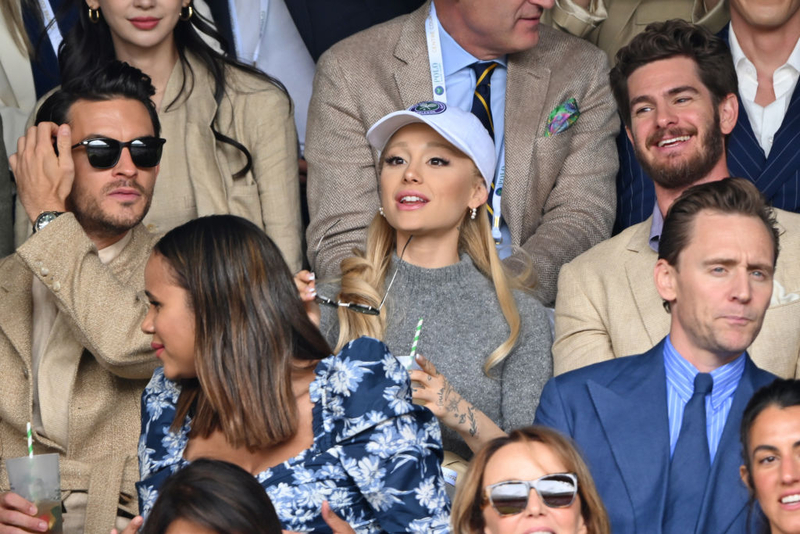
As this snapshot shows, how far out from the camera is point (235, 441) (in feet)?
9.73

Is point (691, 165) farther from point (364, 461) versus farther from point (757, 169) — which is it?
point (364, 461)

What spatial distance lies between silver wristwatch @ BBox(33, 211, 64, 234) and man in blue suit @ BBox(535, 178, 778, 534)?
1.45m

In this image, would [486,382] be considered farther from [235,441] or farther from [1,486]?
[1,486]

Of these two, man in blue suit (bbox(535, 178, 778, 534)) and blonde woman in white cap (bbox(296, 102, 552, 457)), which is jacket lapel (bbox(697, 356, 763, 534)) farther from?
blonde woman in white cap (bbox(296, 102, 552, 457))

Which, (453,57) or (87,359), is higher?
(453,57)

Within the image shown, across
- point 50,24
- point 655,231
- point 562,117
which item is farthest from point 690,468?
point 50,24

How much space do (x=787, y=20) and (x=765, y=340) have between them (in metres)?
1.43

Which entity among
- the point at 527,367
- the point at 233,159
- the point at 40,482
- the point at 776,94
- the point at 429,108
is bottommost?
the point at 527,367

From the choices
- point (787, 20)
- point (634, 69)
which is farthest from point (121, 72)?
point (787, 20)

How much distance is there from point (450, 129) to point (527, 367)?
742 millimetres

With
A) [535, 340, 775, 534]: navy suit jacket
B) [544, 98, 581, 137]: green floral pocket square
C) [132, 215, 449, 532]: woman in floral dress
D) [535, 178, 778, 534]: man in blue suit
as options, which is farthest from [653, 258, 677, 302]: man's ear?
[544, 98, 581, 137]: green floral pocket square

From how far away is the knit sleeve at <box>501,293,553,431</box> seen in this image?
12.3 ft

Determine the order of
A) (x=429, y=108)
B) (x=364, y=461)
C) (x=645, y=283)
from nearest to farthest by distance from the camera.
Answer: (x=364, y=461) → (x=645, y=283) → (x=429, y=108)

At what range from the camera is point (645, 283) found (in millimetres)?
3859
